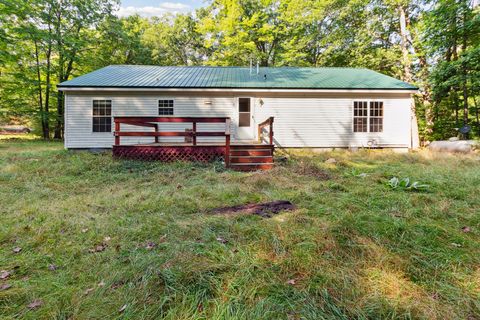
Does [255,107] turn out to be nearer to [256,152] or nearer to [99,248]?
[256,152]

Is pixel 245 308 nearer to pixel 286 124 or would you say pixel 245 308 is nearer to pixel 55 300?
pixel 55 300

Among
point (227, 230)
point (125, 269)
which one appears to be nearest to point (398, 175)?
point (227, 230)

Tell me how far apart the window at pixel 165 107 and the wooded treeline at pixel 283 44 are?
1053cm

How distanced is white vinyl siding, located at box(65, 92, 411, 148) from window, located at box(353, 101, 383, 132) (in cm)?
18

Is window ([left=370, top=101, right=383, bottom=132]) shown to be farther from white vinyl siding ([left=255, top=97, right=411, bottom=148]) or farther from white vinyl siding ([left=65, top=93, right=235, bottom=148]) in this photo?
white vinyl siding ([left=65, top=93, right=235, bottom=148])

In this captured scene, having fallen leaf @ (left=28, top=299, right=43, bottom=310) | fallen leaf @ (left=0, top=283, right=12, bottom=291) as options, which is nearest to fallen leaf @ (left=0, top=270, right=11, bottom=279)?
fallen leaf @ (left=0, top=283, right=12, bottom=291)

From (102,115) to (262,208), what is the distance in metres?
9.69

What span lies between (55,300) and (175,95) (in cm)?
981

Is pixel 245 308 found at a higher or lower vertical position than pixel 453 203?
lower

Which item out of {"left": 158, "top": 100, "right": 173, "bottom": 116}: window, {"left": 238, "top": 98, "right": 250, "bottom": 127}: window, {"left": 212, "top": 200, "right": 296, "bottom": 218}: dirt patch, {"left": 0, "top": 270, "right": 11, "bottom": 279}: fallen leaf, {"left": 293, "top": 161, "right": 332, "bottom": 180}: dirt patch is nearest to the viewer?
{"left": 0, "top": 270, "right": 11, "bottom": 279}: fallen leaf

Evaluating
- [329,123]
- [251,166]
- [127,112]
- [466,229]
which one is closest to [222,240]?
[466,229]

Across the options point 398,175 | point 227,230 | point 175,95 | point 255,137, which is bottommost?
point 227,230

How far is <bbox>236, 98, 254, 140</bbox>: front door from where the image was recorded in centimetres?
1101

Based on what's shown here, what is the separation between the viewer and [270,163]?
289 inches
